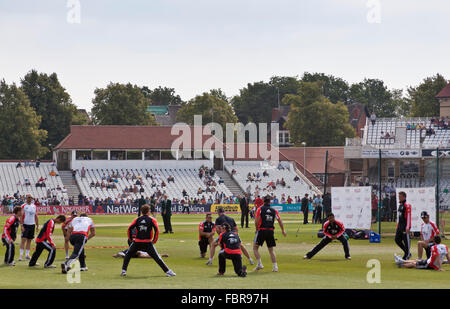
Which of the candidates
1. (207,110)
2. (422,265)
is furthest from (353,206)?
(207,110)

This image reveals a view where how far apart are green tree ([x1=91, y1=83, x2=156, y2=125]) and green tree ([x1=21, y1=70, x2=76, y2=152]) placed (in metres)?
4.43

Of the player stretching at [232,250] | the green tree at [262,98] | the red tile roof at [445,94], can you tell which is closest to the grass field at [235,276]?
the player stretching at [232,250]

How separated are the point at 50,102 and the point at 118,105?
9.55 m

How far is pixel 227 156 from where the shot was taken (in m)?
103

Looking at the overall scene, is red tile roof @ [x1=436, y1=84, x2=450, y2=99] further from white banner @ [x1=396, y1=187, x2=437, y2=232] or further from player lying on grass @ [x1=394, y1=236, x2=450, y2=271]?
player lying on grass @ [x1=394, y1=236, x2=450, y2=271]

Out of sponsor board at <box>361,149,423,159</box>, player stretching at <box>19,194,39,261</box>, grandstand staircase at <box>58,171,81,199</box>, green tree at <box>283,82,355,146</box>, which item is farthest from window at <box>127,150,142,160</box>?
player stretching at <box>19,194,39,261</box>

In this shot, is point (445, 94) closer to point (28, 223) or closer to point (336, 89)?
point (336, 89)

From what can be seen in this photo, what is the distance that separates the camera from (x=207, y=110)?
126 metres

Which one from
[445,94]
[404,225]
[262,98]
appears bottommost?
[404,225]

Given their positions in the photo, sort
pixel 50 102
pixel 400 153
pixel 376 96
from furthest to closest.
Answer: pixel 376 96
pixel 50 102
pixel 400 153

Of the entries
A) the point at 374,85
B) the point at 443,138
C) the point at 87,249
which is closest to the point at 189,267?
the point at 87,249

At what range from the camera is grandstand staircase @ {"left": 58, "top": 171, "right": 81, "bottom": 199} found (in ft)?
281

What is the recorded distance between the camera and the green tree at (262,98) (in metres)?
161
